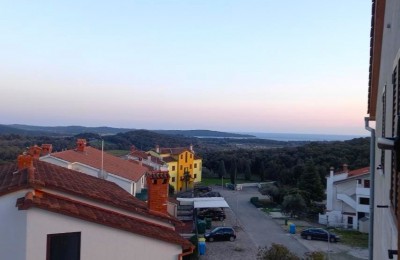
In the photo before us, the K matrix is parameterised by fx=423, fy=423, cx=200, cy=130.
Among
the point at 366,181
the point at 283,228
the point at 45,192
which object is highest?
the point at 45,192

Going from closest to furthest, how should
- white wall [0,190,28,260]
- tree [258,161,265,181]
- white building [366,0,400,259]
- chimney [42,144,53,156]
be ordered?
white building [366,0,400,259] → white wall [0,190,28,260] → chimney [42,144,53,156] → tree [258,161,265,181]

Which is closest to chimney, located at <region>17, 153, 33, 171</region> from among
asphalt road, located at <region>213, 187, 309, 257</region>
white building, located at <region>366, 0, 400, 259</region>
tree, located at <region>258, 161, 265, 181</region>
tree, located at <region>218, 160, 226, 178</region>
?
white building, located at <region>366, 0, 400, 259</region>

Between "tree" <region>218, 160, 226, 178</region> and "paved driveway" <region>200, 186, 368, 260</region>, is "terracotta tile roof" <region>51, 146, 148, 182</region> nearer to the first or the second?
"paved driveway" <region>200, 186, 368, 260</region>

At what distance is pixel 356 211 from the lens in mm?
32438

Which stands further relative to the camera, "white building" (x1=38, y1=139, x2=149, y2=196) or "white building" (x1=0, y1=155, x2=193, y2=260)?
"white building" (x1=38, y1=139, x2=149, y2=196)

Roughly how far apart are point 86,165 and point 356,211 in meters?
21.4

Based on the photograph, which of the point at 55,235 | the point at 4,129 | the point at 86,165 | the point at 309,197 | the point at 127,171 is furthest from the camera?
the point at 4,129

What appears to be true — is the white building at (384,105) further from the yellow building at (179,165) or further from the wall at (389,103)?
the yellow building at (179,165)

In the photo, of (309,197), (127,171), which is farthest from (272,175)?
(127,171)

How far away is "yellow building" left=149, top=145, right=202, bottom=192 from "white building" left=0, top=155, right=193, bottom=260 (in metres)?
41.1

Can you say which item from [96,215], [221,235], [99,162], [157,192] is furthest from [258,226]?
[96,215]

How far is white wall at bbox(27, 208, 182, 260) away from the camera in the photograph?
726 cm

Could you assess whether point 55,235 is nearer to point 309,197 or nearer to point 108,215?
point 108,215

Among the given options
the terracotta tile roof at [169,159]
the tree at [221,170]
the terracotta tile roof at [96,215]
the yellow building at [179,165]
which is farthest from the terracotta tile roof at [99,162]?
the tree at [221,170]
